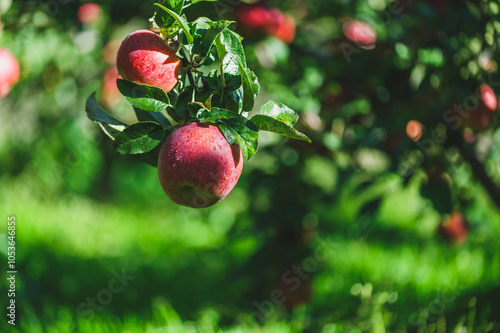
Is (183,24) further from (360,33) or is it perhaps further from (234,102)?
(360,33)

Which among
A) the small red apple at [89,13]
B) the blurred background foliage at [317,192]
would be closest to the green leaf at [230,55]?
the blurred background foliage at [317,192]

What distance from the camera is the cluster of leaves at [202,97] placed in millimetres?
407

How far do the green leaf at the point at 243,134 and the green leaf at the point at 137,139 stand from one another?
2.5 inches

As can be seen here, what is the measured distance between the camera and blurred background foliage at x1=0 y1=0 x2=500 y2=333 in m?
0.94

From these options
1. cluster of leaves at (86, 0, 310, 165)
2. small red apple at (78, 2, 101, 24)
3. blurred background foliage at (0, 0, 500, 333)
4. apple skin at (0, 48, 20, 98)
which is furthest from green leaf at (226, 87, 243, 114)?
apple skin at (0, 48, 20, 98)

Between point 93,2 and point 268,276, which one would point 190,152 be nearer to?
point 93,2

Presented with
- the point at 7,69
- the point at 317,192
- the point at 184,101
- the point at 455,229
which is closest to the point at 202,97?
the point at 184,101

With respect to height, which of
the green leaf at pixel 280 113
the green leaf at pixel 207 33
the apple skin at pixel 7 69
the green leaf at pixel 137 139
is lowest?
the apple skin at pixel 7 69

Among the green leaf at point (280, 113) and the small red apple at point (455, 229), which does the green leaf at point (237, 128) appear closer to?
the green leaf at point (280, 113)

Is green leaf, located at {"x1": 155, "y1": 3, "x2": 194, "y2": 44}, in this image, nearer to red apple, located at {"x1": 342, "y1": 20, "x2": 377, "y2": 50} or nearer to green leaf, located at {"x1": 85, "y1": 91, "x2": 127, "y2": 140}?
green leaf, located at {"x1": 85, "y1": 91, "x2": 127, "y2": 140}

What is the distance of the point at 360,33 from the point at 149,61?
0.82 metres

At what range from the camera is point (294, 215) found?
1.21m

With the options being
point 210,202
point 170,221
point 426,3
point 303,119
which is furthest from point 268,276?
point 170,221

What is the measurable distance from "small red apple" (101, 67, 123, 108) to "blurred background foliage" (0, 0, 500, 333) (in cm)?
2
